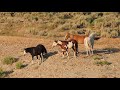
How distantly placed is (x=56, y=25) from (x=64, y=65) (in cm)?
1301

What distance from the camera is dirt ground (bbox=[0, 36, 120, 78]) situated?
48.6 feet

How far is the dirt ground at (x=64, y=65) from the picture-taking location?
583 inches

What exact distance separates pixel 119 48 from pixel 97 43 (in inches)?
73.8

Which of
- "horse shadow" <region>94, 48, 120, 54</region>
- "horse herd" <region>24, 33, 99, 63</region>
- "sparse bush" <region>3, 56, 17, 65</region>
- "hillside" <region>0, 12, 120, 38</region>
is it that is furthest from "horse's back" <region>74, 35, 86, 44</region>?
"hillside" <region>0, 12, 120, 38</region>

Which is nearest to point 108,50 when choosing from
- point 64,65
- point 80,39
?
point 80,39

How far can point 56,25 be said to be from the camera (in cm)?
2869

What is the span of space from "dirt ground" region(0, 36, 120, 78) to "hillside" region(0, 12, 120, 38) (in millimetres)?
3962

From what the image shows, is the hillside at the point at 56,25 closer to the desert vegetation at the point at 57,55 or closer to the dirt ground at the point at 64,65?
the desert vegetation at the point at 57,55

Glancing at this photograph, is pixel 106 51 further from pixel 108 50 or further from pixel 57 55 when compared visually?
pixel 57 55

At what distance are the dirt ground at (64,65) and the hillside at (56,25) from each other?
396 centimetres

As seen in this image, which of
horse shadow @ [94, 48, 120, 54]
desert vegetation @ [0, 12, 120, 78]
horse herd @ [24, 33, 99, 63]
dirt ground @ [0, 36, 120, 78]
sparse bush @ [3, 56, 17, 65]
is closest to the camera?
dirt ground @ [0, 36, 120, 78]

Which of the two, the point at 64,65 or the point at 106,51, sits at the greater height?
the point at 106,51

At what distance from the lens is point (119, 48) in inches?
776

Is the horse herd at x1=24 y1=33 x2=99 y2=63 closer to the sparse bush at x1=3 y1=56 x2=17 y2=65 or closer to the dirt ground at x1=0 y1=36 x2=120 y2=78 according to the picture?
the dirt ground at x1=0 y1=36 x2=120 y2=78
